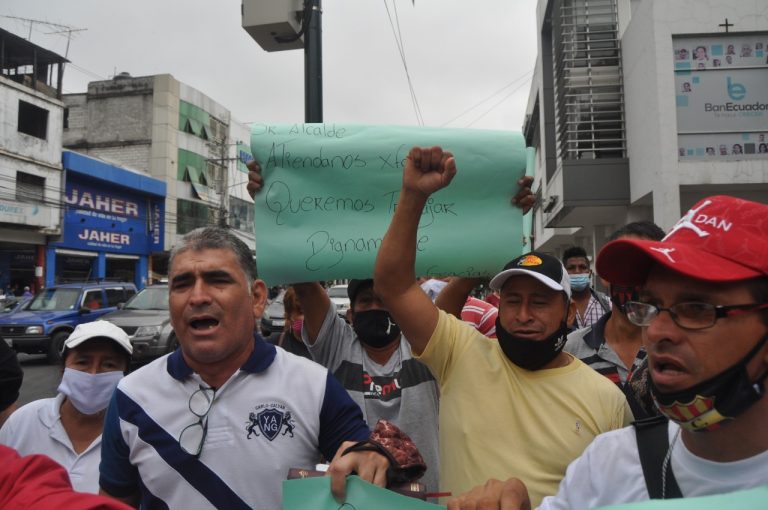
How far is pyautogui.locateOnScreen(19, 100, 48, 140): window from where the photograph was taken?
26688 millimetres

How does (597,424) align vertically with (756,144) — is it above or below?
below

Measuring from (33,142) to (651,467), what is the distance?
30099 mm

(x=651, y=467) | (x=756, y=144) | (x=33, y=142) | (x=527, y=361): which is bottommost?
(x=651, y=467)

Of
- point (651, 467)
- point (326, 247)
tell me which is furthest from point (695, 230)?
point (326, 247)

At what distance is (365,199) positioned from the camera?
2.69m

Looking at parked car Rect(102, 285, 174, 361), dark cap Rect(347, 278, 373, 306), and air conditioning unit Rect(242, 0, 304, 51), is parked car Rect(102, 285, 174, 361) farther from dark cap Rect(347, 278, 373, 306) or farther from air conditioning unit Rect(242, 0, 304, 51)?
dark cap Rect(347, 278, 373, 306)

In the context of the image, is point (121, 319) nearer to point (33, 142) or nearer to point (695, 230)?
point (695, 230)

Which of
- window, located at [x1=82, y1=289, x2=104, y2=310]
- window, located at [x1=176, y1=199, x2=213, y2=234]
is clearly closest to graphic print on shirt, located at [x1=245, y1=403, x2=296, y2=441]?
window, located at [x1=82, y1=289, x2=104, y2=310]

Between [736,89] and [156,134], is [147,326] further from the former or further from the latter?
[156,134]

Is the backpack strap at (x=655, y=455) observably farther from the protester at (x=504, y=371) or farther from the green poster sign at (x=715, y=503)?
the protester at (x=504, y=371)

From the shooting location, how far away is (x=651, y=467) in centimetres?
136

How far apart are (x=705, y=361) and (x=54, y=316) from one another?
14.7 m

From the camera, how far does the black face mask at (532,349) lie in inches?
82.4

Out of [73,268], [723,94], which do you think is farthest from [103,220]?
[723,94]
